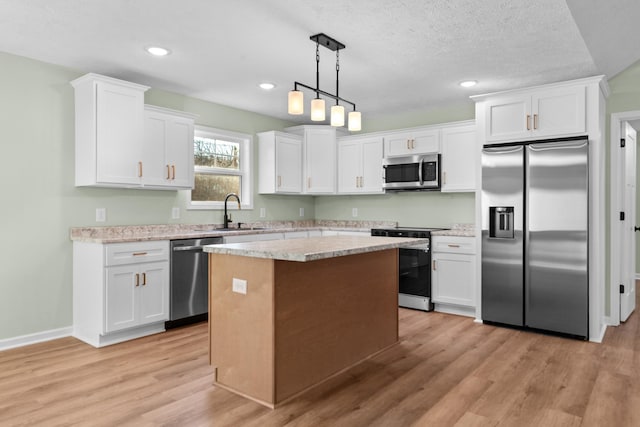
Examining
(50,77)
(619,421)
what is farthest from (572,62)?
(50,77)

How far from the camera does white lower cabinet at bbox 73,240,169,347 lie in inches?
136

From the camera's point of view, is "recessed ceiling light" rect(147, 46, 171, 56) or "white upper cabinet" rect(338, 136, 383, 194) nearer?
"recessed ceiling light" rect(147, 46, 171, 56)

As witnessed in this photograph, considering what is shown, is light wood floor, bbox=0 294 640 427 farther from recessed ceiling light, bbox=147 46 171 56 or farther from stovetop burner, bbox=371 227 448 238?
recessed ceiling light, bbox=147 46 171 56

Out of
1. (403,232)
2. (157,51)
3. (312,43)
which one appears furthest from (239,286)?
(403,232)

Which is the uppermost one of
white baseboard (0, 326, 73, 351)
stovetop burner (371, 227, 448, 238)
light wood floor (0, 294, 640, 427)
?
stovetop burner (371, 227, 448, 238)

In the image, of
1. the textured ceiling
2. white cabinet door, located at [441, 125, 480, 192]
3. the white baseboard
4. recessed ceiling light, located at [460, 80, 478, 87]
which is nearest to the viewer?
the textured ceiling

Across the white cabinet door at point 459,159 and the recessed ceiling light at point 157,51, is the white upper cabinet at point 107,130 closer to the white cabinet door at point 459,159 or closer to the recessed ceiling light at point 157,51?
the recessed ceiling light at point 157,51

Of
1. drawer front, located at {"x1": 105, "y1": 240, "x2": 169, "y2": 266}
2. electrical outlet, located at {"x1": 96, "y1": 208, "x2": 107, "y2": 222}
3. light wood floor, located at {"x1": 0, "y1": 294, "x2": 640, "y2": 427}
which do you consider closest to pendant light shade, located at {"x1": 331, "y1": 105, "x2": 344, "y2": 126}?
light wood floor, located at {"x1": 0, "y1": 294, "x2": 640, "y2": 427}

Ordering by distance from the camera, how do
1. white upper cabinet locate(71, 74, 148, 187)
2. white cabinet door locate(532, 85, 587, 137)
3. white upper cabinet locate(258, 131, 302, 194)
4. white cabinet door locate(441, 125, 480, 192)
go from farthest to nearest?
white upper cabinet locate(258, 131, 302, 194) < white cabinet door locate(441, 125, 480, 192) < white cabinet door locate(532, 85, 587, 137) < white upper cabinet locate(71, 74, 148, 187)

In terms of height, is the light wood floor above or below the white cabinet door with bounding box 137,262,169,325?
below

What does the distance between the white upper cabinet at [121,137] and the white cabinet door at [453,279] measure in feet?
9.61

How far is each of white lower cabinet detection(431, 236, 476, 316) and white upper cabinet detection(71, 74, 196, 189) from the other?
114 inches

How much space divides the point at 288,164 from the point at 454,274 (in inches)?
96.2

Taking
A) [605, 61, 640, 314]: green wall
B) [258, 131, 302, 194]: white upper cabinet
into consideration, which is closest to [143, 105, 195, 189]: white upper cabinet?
[258, 131, 302, 194]: white upper cabinet
